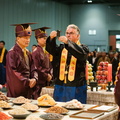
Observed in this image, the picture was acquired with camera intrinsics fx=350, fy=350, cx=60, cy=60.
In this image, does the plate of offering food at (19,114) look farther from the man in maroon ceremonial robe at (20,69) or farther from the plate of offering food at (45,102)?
the man in maroon ceremonial robe at (20,69)

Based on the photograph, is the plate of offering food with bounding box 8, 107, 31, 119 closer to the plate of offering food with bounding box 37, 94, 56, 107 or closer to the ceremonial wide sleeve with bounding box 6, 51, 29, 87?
the plate of offering food with bounding box 37, 94, 56, 107

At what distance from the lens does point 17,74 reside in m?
5.07

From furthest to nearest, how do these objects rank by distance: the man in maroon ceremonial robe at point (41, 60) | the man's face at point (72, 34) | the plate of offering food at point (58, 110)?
the man in maroon ceremonial robe at point (41, 60)
the man's face at point (72, 34)
the plate of offering food at point (58, 110)

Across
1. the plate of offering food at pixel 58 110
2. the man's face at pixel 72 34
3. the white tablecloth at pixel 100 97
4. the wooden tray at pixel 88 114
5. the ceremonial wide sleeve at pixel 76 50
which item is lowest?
the white tablecloth at pixel 100 97

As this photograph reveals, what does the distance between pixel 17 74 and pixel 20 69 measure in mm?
130

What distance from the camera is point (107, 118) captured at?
12.0 feet

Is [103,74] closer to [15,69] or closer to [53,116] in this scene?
[15,69]

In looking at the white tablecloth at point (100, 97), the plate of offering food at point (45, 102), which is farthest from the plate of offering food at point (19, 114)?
the white tablecloth at point (100, 97)

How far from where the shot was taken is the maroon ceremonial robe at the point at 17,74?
508 cm

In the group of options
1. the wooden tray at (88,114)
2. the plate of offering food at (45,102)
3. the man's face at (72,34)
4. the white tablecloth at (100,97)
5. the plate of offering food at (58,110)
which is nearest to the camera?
the wooden tray at (88,114)

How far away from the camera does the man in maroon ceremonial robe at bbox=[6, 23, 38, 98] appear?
5.09 m

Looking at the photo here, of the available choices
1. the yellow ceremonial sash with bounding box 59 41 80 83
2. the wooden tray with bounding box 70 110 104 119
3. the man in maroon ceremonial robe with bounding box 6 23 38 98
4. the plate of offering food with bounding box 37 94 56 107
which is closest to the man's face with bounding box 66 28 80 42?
the yellow ceremonial sash with bounding box 59 41 80 83

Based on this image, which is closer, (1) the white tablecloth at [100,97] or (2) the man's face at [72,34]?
(2) the man's face at [72,34]

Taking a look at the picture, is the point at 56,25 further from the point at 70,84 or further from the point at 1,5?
the point at 70,84
